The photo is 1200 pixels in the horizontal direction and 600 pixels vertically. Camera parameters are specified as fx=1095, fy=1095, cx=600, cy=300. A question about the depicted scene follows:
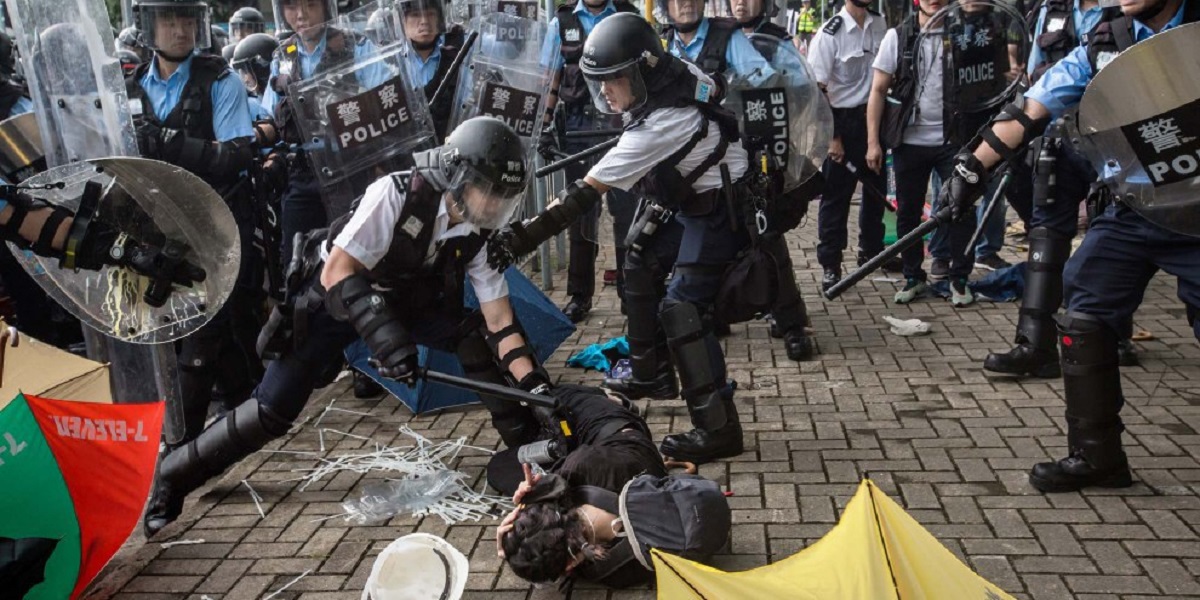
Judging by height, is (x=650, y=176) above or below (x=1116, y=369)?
above

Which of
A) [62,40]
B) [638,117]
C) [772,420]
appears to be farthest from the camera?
[772,420]

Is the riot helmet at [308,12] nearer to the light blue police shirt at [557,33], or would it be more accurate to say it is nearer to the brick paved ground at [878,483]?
the light blue police shirt at [557,33]

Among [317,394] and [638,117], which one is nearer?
[638,117]

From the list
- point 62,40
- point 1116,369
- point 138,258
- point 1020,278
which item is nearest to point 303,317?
point 138,258

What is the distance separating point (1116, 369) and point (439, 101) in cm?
397

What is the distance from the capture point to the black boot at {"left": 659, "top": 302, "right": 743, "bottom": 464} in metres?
4.72

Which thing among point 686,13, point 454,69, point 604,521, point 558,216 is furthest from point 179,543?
point 686,13

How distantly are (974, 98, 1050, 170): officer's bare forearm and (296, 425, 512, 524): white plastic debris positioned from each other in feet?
7.62

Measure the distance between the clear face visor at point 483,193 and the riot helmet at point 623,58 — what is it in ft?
2.78

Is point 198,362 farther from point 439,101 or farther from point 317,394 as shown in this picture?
point 439,101

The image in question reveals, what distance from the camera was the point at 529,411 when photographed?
4559 millimetres

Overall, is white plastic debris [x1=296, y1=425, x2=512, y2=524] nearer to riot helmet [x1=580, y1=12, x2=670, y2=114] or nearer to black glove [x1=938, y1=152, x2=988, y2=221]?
riot helmet [x1=580, y1=12, x2=670, y2=114]

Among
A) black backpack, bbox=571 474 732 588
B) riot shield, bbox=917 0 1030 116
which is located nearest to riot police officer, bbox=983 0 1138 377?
riot shield, bbox=917 0 1030 116

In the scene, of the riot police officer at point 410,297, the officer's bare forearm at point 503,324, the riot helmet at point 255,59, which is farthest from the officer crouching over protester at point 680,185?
the riot helmet at point 255,59
